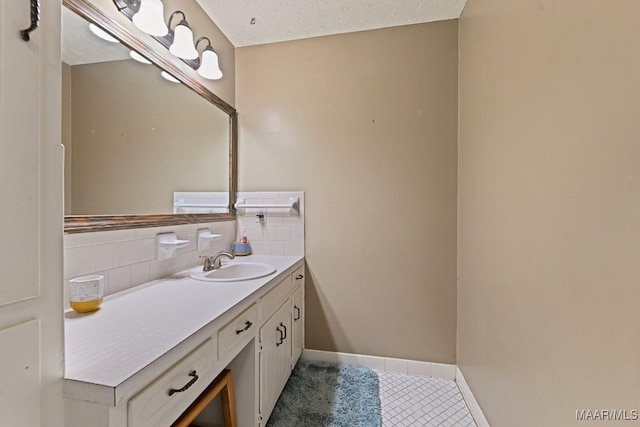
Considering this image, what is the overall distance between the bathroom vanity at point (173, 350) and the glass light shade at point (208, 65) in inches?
48.2

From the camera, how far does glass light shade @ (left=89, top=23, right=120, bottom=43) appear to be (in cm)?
113

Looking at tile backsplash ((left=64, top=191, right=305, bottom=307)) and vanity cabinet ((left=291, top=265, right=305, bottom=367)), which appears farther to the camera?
vanity cabinet ((left=291, top=265, right=305, bottom=367))

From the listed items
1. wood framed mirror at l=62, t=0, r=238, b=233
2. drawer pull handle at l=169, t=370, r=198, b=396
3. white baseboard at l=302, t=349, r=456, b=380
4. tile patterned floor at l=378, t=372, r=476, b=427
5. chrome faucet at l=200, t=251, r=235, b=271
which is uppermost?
wood framed mirror at l=62, t=0, r=238, b=233

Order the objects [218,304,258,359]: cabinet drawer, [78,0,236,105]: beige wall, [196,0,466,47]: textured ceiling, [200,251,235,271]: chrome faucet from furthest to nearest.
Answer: [196,0,466,47]: textured ceiling < [200,251,235,271]: chrome faucet < [78,0,236,105]: beige wall < [218,304,258,359]: cabinet drawer

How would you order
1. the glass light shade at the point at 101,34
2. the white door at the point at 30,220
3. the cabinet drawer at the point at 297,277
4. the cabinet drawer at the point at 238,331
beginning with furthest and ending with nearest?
the cabinet drawer at the point at 297,277 → the glass light shade at the point at 101,34 → the cabinet drawer at the point at 238,331 → the white door at the point at 30,220

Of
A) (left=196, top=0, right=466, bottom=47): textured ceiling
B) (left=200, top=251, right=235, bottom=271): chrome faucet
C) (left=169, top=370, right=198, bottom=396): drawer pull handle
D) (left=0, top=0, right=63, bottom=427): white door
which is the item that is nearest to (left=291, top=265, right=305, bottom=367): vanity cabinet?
(left=200, top=251, right=235, bottom=271): chrome faucet

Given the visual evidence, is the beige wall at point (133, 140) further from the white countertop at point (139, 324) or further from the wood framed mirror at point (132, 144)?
the white countertop at point (139, 324)

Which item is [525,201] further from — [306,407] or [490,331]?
[306,407]

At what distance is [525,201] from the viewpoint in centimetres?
105

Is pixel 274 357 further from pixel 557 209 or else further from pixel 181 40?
pixel 181 40

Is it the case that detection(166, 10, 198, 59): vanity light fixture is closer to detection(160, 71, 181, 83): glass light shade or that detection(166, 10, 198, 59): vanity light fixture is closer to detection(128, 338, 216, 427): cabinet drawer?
detection(160, 71, 181, 83): glass light shade

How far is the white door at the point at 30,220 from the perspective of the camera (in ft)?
1.72

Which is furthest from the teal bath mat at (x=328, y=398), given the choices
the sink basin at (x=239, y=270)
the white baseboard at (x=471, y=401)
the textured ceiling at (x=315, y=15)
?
the textured ceiling at (x=315, y=15)

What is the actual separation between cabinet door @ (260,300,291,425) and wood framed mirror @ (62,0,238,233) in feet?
2.53
